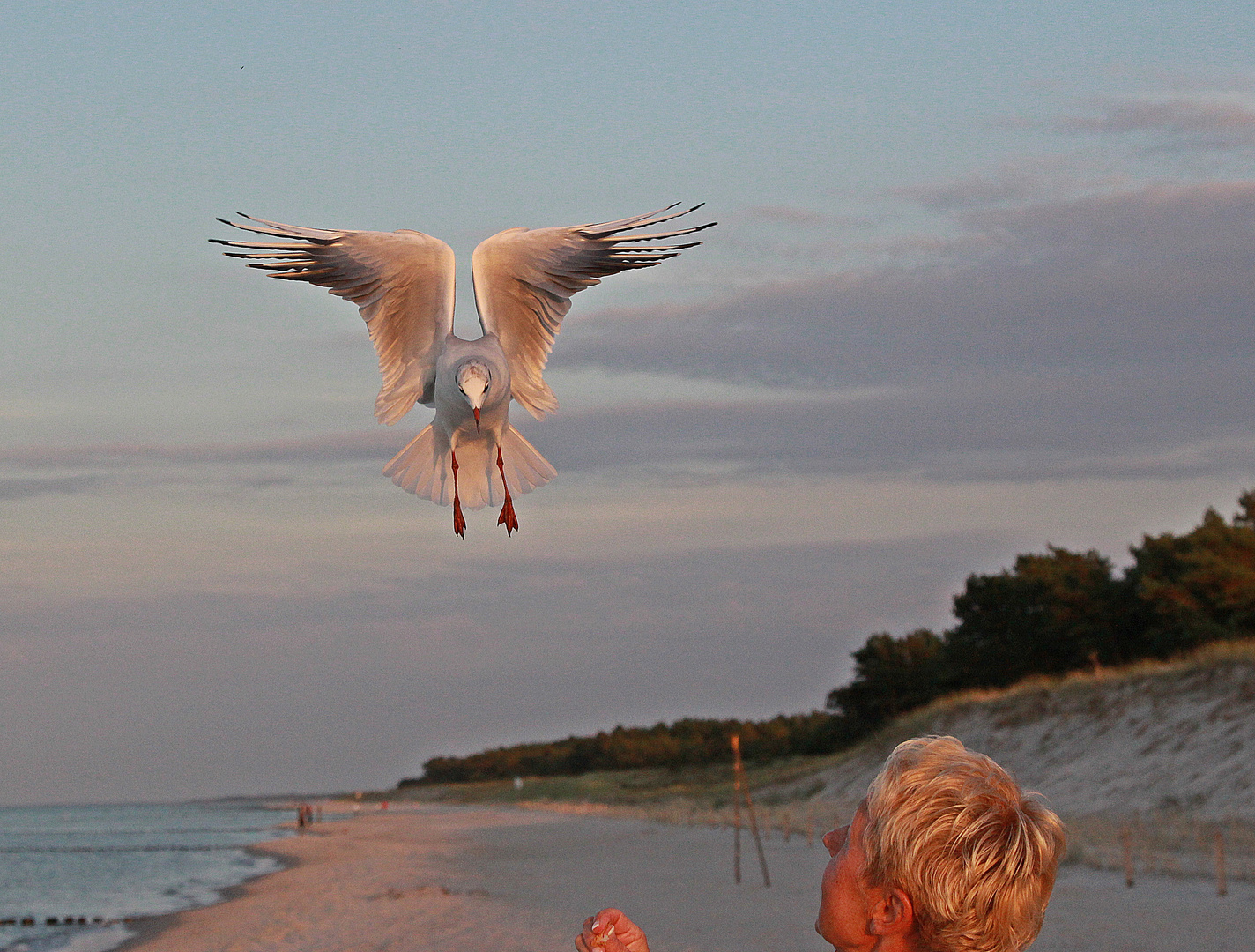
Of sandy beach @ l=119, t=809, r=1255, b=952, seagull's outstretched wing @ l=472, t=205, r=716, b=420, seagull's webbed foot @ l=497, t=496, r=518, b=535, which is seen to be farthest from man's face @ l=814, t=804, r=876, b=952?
sandy beach @ l=119, t=809, r=1255, b=952

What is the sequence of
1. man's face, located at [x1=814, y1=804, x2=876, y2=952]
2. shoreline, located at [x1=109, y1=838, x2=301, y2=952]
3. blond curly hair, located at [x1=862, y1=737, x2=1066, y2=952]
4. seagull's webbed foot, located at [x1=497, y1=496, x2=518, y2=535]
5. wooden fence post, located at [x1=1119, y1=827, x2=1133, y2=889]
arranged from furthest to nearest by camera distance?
1. shoreline, located at [x1=109, y1=838, x2=301, y2=952]
2. wooden fence post, located at [x1=1119, y1=827, x2=1133, y2=889]
3. seagull's webbed foot, located at [x1=497, y1=496, x2=518, y2=535]
4. man's face, located at [x1=814, y1=804, x2=876, y2=952]
5. blond curly hair, located at [x1=862, y1=737, x2=1066, y2=952]

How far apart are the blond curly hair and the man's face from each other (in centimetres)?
5

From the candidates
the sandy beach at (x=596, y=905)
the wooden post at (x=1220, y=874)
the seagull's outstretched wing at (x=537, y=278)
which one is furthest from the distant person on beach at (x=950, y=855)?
the wooden post at (x=1220, y=874)

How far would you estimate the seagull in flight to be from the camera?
23.1 ft

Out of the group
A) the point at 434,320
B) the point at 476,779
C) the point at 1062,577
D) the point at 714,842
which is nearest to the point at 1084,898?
the point at 434,320

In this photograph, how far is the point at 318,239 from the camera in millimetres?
7109

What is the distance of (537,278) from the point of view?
24.8 ft

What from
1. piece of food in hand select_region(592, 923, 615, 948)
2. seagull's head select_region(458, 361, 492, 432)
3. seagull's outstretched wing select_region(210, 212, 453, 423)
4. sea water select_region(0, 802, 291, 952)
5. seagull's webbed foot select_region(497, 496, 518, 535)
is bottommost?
sea water select_region(0, 802, 291, 952)

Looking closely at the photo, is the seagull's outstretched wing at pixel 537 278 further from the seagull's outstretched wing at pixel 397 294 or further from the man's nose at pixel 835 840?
the man's nose at pixel 835 840

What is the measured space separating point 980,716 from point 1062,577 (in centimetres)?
711

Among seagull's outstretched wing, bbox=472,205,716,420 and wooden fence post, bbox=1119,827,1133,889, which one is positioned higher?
seagull's outstretched wing, bbox=472,205,716,420

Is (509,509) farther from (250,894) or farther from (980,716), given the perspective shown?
(980,716)

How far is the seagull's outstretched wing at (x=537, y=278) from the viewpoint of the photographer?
24.1 ft

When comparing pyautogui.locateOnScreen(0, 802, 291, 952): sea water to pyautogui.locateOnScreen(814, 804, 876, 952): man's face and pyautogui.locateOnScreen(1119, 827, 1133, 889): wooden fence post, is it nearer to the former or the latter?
pyautogui.locateOnScreen(1119, 827, 1133, 889): wooden fence post
